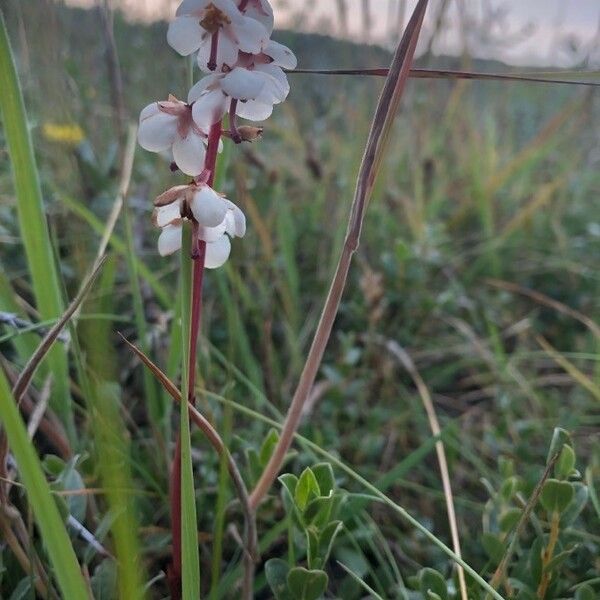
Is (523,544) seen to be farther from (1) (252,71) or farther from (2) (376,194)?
(2) (376,194)

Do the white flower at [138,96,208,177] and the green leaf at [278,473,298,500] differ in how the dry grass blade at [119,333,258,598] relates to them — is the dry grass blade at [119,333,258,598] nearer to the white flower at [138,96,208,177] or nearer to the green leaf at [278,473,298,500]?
the green leaf at [278,473,298,500]

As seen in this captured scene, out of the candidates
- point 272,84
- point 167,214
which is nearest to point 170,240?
point 167,214

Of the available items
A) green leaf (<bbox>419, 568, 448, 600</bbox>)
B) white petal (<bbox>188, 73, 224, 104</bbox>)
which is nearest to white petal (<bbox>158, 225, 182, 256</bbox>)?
white petal (<bbox>188, 73, 224, 104</bbox>)

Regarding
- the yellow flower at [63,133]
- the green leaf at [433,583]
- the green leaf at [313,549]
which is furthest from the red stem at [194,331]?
the yellow flower at [63,133]

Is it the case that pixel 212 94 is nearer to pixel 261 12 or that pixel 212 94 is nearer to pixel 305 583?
pixel 261 12

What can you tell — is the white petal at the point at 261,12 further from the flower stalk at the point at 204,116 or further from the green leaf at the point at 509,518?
the green leaf at the point at 509,518
